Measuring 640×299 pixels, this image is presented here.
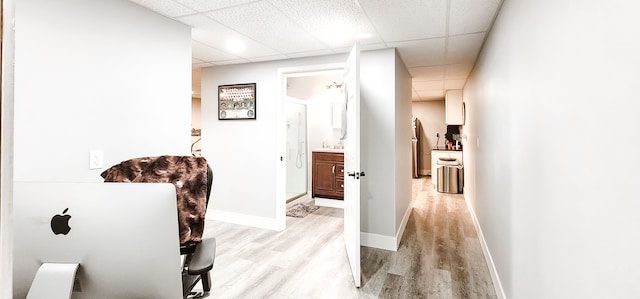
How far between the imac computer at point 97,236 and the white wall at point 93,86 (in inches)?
47.9

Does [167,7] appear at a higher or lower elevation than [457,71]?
lower

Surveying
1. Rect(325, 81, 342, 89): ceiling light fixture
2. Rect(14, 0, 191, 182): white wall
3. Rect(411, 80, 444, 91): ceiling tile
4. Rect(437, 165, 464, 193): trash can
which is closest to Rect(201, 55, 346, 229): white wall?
Rect(14, 0, 191, 182): white wall

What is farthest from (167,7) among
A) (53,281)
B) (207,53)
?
(53,281)

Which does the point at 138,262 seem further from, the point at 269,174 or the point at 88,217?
the point at 269,174

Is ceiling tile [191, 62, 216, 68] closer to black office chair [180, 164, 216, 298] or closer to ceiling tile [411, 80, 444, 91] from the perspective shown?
black office chair [180, 164, 216, 298]

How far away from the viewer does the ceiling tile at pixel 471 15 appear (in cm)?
212

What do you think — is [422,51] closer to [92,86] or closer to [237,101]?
[237,101]

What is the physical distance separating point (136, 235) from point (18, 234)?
0.27 m

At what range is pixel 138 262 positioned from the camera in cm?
77

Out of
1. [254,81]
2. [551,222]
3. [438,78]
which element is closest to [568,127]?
[551,222]

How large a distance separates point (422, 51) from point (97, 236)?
3.37m

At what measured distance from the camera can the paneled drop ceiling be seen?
7.12 feet

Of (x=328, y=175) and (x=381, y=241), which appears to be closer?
(x=381, y=241)

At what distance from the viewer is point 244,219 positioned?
→ 3932 mm
